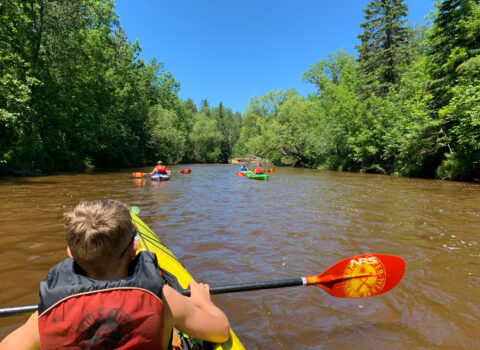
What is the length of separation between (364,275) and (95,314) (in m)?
2.54

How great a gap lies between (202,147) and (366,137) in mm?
34838

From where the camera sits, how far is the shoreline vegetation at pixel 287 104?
13.6m

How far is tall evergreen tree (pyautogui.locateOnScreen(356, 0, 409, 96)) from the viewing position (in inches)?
911

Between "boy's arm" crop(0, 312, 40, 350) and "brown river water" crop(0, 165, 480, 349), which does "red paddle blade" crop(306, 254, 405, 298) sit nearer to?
"brown river water" crop(0, 165, 480, 349)

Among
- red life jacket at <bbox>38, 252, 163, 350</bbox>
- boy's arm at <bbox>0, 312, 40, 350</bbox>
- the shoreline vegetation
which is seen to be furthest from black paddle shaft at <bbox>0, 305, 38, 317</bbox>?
the shoreline vegetation

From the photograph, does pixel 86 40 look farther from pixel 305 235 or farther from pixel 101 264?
pixel 101 264

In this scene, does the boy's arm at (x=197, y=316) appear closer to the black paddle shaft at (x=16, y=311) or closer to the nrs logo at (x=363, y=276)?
the black paddle shaft at (x=16, y=311)

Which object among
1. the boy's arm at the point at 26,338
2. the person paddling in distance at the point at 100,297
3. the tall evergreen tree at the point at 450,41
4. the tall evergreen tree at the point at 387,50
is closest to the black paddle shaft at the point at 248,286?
the person paddling in distance at the point at 100,297

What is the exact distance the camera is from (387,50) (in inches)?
892

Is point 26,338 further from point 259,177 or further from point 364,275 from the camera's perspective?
point 259,177

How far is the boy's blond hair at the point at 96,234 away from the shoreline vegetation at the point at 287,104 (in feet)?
43.2

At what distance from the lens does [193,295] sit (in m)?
1.66

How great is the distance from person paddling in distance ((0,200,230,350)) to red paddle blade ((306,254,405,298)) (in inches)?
78.1

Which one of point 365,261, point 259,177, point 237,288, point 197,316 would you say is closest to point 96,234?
point 197,316
